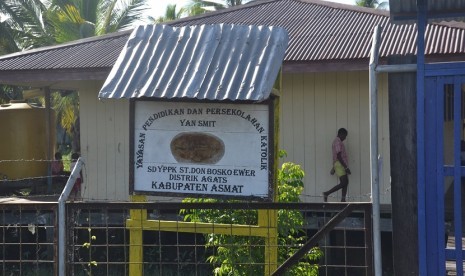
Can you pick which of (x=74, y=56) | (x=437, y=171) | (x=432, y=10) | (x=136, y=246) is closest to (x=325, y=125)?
(x=74, y=56)

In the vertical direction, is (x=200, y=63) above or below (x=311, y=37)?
below

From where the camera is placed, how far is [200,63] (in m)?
6.81

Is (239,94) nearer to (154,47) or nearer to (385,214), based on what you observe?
(154,47)

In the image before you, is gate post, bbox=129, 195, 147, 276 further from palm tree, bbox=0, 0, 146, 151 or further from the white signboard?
palm tree, bbox=0, 0, 146, 151

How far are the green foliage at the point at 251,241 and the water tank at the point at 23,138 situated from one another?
8.76m

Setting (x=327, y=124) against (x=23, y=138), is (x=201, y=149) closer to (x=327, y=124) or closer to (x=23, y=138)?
(x=327, y=124)

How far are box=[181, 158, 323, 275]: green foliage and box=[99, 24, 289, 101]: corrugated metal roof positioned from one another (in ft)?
3.87

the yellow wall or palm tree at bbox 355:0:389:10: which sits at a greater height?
palm tree at bbox 355:0:389:10

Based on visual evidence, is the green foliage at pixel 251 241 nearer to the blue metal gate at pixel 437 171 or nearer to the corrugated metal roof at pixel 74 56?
the blue metal gate at pixel 437 171

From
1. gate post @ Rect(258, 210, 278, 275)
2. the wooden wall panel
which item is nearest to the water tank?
the wooden wall panel

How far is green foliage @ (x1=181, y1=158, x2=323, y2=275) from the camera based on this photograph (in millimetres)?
7000

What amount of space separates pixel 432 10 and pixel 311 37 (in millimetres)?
6732

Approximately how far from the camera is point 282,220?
7246mm

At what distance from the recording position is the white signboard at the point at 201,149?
21.9ft
